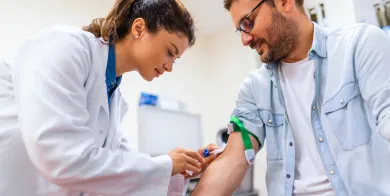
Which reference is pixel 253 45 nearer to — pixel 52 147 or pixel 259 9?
pixel 259 9

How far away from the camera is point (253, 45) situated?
132cm

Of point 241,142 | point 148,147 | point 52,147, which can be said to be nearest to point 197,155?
point 241,142

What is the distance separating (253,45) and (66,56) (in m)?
0.76

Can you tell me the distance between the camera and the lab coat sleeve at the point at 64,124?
0.75 m

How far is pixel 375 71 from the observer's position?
1.03m

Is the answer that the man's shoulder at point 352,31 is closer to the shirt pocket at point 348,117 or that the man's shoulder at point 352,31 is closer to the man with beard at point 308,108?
the man with beard at point 308,108

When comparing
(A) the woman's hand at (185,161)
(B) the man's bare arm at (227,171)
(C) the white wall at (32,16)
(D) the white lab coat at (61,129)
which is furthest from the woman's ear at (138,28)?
(C) the white wall at (32,16)

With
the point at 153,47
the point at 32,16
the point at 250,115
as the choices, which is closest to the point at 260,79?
the point at 250,115

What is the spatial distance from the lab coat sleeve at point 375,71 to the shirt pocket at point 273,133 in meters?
0.31

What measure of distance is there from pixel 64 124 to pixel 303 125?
2.68ft

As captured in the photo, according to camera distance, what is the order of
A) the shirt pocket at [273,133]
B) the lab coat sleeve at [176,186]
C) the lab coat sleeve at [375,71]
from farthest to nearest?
1. the shirt pocket at [273,133]
2. the lab coat sleeve at [176,186]
3. the lab coat sleeve at [375,71]

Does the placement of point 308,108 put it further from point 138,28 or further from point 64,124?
point 64,124

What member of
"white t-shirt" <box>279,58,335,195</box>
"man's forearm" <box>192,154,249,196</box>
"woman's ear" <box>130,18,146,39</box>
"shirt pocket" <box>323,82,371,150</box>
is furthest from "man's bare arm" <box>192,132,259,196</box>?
"woman's ear" <box>130,18,146,39</box>

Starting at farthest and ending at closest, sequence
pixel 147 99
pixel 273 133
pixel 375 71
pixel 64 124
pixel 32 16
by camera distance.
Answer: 1. pixel 147 99
2. pixel 32 16
3. pixel 273 133
4. pixel 375 71
5. pixel 64 124
